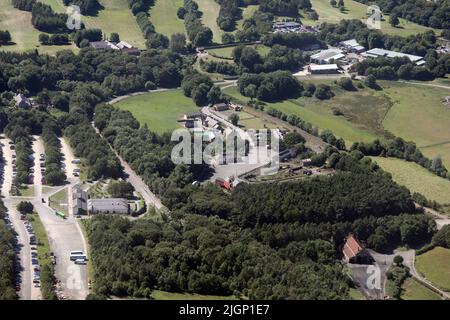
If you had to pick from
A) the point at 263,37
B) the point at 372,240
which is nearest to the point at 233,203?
the point at 372,240

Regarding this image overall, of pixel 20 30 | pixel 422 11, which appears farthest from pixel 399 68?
pixel 20 30

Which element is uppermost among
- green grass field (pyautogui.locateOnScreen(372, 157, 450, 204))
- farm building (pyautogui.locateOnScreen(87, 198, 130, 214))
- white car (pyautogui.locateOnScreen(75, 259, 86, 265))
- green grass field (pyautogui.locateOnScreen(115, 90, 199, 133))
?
white car (pyautogui.locateOnScreen(75, 259, 86, 265))

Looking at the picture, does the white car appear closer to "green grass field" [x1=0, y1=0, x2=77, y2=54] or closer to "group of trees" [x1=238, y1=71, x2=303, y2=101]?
"group of trees" [x1=238, y1=71, x2=303, y2=101]

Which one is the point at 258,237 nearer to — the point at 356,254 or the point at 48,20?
the point at 356,254

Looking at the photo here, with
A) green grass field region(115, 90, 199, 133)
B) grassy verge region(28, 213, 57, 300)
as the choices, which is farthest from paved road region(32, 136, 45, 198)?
green grass field region(115, 90, 199, 133)

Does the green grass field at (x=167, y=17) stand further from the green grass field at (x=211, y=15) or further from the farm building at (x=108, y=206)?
the farm building at (x=108, y=206)

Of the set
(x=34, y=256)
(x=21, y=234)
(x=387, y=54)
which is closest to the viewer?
(x=34, y=256)

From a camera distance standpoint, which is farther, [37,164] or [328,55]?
[328,55]
